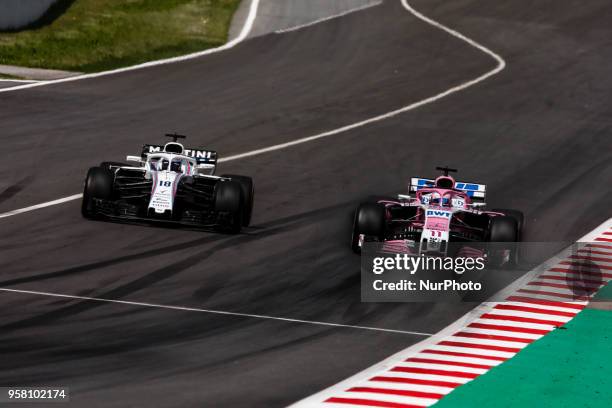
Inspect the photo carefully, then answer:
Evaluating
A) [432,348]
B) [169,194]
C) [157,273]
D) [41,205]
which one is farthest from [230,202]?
[432,348]

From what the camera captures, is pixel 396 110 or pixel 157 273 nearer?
pixel 157 273

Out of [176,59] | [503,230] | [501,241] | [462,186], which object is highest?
[176,59]

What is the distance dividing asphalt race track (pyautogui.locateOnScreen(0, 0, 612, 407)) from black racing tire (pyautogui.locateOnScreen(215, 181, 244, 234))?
1.37ft

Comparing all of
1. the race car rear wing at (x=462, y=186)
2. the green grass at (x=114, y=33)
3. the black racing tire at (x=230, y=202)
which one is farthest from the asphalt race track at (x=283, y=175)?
the green grass at (x=114, y=33)

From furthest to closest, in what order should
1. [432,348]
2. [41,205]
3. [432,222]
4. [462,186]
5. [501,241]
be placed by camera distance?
[41,205], [462,186], [501,241], [432,222], [432,348]

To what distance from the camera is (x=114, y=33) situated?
1754 inches

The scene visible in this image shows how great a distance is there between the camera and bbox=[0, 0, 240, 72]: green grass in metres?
41.3

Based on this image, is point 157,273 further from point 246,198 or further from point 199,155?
point 199,155

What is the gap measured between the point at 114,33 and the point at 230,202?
74.7ft

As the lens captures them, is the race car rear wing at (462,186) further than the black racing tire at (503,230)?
Yes

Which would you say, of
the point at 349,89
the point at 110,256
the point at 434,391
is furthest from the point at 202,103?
the point at 434,391

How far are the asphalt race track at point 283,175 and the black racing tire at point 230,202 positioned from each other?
418 mm

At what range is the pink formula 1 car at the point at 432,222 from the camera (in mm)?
21359

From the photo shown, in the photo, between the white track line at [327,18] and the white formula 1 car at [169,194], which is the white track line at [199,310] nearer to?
the white formula 1 car at [169,194]
